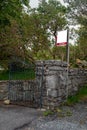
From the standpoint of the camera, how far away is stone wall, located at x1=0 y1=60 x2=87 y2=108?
9.58 m

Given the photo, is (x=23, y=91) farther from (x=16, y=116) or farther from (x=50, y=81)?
(x=16, y=116)

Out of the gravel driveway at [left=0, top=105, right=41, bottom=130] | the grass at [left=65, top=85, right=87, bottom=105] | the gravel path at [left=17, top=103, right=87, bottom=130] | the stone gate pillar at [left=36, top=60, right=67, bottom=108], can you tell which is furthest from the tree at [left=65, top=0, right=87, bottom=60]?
the gravel driveway at [left=0, top=105, right=41, bottom=130]

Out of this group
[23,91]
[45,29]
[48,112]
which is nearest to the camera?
[48,112]

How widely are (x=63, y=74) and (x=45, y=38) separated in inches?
260

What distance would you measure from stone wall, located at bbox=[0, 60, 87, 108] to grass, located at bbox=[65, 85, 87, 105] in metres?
0.22

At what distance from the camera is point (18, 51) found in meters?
14.4

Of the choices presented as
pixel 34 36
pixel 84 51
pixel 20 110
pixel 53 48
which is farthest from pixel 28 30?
pixel 20 110

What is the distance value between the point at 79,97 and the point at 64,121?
3.57m

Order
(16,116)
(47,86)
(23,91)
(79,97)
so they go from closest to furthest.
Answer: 1. (16,116)
2. (47,86)
3. (23,91)
4. (79,97)

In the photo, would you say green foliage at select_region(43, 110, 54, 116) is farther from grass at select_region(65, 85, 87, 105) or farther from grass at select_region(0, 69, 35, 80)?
grass at select_region(0, 69, 35, 80)

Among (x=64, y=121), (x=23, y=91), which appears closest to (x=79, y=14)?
(x=23, y=91)

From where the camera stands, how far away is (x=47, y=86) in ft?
31.4

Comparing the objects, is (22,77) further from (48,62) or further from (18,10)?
(18,10)

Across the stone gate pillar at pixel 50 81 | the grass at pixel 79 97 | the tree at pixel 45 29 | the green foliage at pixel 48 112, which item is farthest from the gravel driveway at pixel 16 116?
the tree at pixel 45 29
